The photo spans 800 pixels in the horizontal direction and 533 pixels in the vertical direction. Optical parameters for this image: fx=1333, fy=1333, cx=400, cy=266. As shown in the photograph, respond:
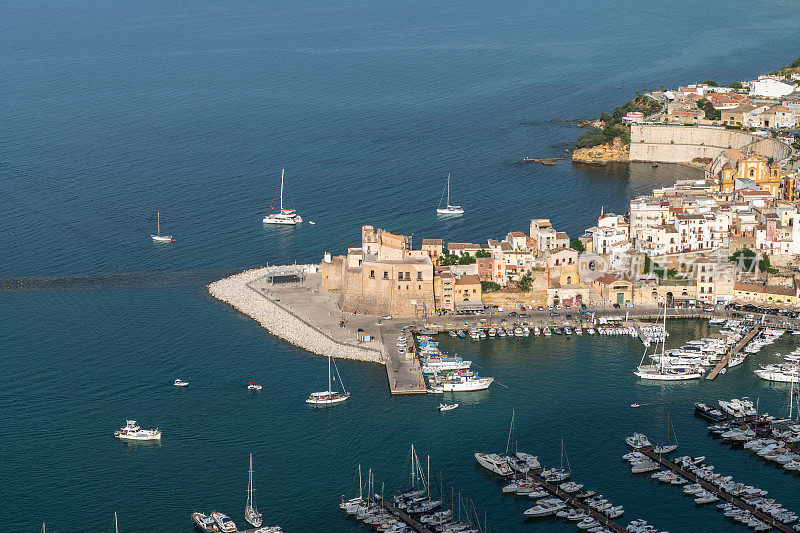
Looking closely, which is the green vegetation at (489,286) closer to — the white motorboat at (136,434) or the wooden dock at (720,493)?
the wooden dock at (720,493)

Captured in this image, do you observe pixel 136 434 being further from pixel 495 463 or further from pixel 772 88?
pixel 772 88

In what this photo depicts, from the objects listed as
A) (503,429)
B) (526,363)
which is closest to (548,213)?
(526,363)

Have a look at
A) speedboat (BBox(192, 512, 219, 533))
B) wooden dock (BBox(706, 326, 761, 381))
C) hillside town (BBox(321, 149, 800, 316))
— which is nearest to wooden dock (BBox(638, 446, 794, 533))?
wooden dock (BBox(706, 326, 761, 381))

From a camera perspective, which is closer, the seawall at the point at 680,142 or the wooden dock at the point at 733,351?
the wooden dock at the point at 733,351

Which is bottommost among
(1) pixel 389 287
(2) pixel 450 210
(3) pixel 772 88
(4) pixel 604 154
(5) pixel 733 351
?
(5) pixel 733 351

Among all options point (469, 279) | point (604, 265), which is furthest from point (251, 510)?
point (604, 265)

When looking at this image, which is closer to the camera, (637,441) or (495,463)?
(495,463)

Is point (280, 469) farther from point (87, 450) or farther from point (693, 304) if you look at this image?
point (693, 304)

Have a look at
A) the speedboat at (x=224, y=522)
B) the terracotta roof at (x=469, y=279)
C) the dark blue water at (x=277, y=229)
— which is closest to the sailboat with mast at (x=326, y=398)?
the dark blue water at (x=277, y=229)
